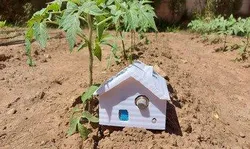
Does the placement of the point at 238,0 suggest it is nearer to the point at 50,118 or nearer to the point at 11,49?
the point at 11,49

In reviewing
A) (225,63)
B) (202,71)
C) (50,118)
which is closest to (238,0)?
(225,63)

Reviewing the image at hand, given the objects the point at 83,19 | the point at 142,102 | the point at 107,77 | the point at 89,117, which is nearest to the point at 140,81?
the point at 142,102

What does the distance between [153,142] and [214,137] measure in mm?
460

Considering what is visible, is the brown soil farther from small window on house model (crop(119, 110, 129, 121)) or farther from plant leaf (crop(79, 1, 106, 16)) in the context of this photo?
plant leaf (crop(79, 1, 106, 16))

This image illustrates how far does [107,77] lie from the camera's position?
3217mm

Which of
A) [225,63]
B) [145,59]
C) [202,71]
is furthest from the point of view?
[225,63]

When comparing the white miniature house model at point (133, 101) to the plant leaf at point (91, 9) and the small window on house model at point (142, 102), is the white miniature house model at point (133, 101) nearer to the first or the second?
the small window on house model at point (142, 102)

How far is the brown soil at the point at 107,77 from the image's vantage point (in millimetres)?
2549

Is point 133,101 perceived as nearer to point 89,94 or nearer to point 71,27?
point 89,94

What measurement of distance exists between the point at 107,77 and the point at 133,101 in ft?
2.52

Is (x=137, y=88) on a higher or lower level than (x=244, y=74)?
higher

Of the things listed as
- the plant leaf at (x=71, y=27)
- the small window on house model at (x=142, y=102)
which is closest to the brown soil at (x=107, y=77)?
the small window on house model at (x=142, y=102)

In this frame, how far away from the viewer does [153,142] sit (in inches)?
96.7

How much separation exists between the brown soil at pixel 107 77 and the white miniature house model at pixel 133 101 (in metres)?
0.06
